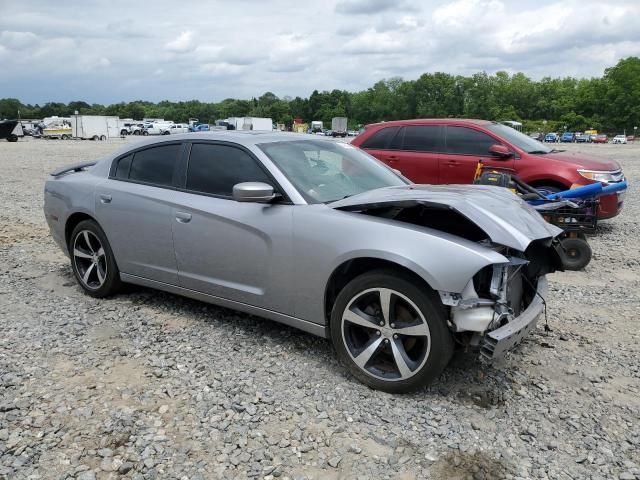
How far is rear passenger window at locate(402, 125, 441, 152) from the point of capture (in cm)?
909

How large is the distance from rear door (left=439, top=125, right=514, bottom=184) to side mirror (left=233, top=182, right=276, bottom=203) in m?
5.56

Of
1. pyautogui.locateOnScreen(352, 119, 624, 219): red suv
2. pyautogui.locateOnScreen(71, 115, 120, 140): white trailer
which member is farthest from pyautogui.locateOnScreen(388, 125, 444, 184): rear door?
pyautogui.locateOnScreen(71, 115, 120, 140): white trailer

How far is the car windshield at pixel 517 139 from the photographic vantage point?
859 cm

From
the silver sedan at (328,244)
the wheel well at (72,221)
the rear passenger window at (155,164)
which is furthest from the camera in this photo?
the wheel well at (72,221)

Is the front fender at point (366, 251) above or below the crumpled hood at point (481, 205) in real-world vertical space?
below

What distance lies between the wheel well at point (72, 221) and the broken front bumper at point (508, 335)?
381 centimetres

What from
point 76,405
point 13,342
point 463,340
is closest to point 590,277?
point 463,340

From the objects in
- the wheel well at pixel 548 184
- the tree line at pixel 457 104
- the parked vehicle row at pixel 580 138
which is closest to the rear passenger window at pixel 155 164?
the wheel well at pixel 548 184

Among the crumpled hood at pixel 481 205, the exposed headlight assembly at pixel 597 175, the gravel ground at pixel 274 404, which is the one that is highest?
the crumpled hood at pixel 481 205

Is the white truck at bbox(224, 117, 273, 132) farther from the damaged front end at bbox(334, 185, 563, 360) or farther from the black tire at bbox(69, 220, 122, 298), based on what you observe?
the damaged front end at bbox(334, 185, 563, 360)

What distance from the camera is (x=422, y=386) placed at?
3326mm

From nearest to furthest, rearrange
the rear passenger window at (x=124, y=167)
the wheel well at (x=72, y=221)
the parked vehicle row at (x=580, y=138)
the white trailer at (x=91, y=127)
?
1. the rear passenger window at (x=124, y=167)
2. the wheel well at (x=72, y=221)
3. the white trailer at (x=91, y=127)
4. the parked vehicle row at (x=580, y=138)

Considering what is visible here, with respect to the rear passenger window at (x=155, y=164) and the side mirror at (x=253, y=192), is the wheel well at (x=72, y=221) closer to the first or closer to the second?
the rear passenger window at (x=155, y=164)

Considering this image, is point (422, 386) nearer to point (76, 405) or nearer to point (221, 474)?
point (221, 474)
